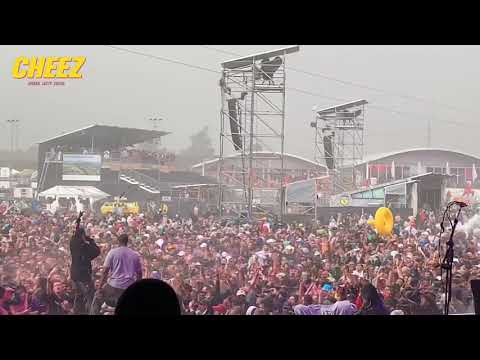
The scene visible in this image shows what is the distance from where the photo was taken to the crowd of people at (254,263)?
4.32m

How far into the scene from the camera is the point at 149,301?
80 cm

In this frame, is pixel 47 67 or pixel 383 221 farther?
pixel 383 221

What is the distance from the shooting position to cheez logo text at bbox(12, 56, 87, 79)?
4.45 metres

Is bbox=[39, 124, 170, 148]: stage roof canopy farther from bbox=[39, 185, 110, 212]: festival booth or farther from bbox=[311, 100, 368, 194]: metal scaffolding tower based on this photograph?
bbox=[311, 100, 368, 194]: metal scaffolding tower

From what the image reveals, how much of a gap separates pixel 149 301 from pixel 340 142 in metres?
4.27

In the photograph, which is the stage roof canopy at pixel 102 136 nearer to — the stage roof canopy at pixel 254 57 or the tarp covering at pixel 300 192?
the stage roof canopy at pixel 254 57

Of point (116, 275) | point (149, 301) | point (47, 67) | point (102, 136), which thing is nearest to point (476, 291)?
A: point (149, 301)

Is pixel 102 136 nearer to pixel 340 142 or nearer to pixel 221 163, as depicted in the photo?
pixel 221 163

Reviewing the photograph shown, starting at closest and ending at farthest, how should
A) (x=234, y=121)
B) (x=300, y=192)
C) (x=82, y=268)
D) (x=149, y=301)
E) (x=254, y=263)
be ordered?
(x=149, y=301), (x=82, y=268), (x=254, y=263), (x=234, y=121), (x=300, y=192)

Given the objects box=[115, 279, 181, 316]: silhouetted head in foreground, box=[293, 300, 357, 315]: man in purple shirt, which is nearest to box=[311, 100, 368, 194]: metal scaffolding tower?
box=[293, 300, 357, 315]: man in purple shirt

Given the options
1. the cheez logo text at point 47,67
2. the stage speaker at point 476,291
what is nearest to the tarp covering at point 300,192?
the cheez logo text at point 47,67

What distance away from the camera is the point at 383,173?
487cm

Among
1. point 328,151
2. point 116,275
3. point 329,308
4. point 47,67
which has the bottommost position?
point 329,308
